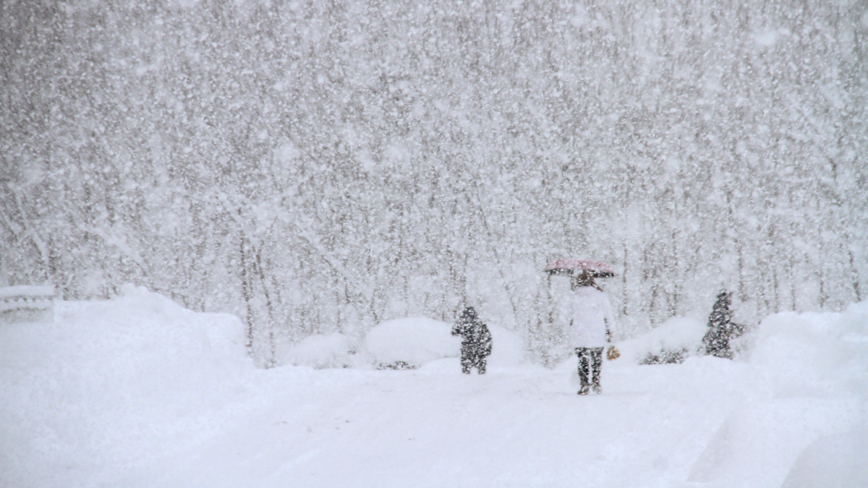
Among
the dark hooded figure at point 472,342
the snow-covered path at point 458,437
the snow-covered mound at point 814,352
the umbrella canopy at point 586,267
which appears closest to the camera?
the snow-covered path at point 458,437

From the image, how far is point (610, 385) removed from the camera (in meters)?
8.26

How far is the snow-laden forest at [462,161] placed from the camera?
16.3 meters

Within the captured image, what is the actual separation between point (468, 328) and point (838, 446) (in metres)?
7.49

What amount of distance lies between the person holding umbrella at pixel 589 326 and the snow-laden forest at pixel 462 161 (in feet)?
32.4

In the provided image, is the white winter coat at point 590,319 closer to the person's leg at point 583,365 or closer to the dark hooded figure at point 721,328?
the person's leg at point 583,365

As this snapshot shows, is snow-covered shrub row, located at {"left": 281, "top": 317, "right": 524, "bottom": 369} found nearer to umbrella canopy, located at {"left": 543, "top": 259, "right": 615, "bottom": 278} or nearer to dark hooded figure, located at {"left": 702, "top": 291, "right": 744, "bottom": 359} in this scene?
dark hooded figure, located at {"left": 702, "top": 291, "right": 744, "bottom": 359}

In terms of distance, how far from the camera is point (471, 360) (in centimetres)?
1034

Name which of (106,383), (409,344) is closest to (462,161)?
(409,344)

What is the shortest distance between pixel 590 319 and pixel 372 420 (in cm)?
311

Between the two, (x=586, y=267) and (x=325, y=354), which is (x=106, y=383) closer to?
(x=586, y=267)

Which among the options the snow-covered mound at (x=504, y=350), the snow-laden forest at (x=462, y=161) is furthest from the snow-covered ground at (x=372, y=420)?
the snow-laden forest at (x=462, y=161)

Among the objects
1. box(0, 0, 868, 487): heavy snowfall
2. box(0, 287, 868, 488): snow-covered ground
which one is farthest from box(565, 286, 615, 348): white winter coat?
box(0, 0, 868, 487): heavy snowfall

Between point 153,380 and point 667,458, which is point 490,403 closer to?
point 667,458

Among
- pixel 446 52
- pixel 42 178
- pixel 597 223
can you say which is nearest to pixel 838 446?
pixel 42 178
